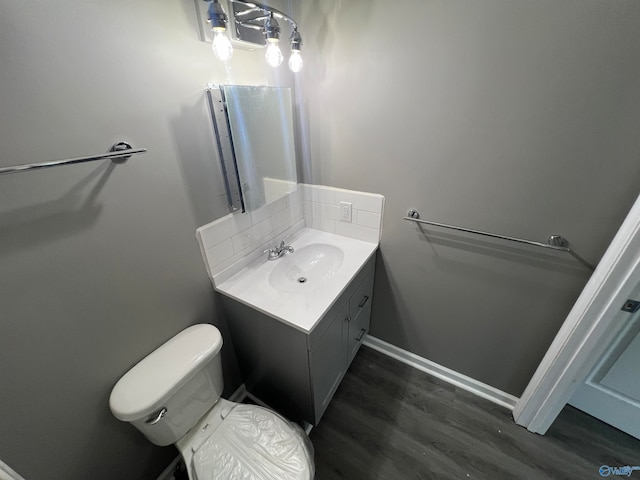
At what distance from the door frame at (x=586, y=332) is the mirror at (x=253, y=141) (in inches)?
54.0

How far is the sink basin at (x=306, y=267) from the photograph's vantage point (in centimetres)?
133

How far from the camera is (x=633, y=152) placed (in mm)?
827

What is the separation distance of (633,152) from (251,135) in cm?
137

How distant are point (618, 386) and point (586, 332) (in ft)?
1.83

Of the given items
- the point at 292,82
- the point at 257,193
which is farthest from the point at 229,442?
the point at 292,82

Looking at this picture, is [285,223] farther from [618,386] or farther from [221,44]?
[618,386]

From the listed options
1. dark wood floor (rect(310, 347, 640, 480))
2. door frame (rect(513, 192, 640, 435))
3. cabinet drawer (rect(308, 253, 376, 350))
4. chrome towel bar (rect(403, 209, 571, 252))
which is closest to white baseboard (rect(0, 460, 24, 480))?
cabinet drawer (rect(308, 253, 376, 350))

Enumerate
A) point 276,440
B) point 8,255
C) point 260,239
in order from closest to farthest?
point 8,255 < point 276,440 < point 260,239

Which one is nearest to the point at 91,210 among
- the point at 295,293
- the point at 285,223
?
the point at 295,293

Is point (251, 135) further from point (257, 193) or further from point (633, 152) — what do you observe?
point (633, 152)

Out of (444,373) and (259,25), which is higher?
(259,25)

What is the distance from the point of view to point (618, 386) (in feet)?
4.12

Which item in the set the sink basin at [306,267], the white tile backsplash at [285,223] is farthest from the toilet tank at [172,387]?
the sink basin at [306,267]

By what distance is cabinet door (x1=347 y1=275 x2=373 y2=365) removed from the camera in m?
1.38
